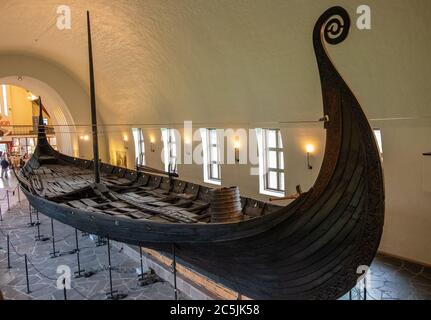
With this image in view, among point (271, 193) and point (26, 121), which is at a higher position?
point (26, 121)

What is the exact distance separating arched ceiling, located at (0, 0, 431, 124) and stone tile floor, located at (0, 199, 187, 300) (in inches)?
184

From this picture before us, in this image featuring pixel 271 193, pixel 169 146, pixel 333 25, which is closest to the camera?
pixel 333 25

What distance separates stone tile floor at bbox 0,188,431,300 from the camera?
5570mm

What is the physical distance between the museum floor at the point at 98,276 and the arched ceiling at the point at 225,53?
271 cm

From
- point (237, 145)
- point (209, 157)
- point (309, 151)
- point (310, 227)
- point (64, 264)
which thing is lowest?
point (64, 264)

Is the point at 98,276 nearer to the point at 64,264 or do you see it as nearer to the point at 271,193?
the point at 64,264

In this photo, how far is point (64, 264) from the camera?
7668mm

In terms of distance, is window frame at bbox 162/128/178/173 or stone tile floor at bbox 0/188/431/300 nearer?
stone tile floor at bbox 0/188/431/300

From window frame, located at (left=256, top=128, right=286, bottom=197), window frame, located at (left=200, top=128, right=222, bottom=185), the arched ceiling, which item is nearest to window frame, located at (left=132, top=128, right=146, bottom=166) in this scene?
the arched ceiling

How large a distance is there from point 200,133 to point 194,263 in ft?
23.0

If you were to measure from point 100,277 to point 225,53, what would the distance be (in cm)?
567

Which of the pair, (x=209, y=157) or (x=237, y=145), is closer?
(x=237, y=145)

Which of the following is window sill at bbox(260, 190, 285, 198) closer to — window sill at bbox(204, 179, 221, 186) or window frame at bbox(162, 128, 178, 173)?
window sill at bbox(204, 179, 221, 186)

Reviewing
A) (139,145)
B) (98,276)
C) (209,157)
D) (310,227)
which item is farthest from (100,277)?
(139,145)
